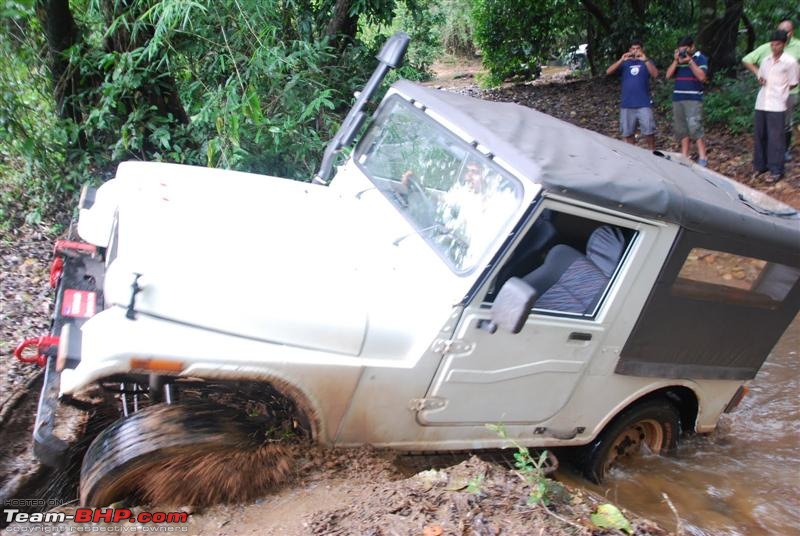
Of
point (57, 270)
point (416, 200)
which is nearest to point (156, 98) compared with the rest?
point (57, 270)

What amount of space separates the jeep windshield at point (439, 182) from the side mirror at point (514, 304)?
0.28 meters

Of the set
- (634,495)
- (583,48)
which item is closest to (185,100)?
(634,495)

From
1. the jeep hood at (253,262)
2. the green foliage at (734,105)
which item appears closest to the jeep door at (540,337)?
the jeep hood at (253,262)

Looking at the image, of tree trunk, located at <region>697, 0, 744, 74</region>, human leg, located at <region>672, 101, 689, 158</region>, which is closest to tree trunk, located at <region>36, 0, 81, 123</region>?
human leg, located at <region>672, 101, 689, 158</region>

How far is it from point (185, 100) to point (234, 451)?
437 centimetres

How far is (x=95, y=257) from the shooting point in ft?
11.7

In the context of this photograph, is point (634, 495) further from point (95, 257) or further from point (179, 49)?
point (179, 49)

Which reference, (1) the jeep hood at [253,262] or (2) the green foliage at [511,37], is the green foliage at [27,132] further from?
(2) the green foliage at [511,37]

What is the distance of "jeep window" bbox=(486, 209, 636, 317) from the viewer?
3186 millimetres

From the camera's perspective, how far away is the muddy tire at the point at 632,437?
3938 mm

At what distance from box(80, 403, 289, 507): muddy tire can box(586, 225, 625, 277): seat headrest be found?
1.88m

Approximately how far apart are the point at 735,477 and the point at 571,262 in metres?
2.14

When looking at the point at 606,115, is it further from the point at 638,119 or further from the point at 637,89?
the point at 637,89

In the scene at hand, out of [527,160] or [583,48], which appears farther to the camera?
[583,48]
